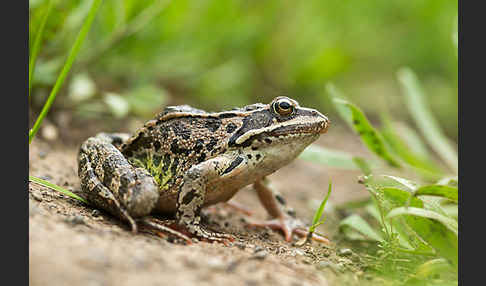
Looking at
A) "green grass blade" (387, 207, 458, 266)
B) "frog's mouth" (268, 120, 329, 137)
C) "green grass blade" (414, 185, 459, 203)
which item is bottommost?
"green grass blade" (387, 207, 458, 266)

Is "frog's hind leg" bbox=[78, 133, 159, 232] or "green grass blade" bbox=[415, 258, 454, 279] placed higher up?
"frog's hind leg" bbox=[78, 133, 159, 232]

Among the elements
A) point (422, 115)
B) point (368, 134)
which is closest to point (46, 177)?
point (368, 134)

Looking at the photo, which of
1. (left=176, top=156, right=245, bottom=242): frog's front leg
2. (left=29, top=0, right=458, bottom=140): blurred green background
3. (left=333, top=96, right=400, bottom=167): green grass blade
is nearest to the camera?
(left=176, top=156, right=245, bottom=242): frog's front leg

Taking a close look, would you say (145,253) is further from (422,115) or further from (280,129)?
(422,115)

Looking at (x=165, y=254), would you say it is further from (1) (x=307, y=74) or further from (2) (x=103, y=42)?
(1) (x=307, y=74)

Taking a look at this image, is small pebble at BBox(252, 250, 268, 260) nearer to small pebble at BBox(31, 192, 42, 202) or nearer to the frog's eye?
the frog's eye

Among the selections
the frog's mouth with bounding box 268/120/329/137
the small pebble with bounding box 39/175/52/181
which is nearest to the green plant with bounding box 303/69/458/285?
the frog's mouth with bounding box 268/120/329/137
